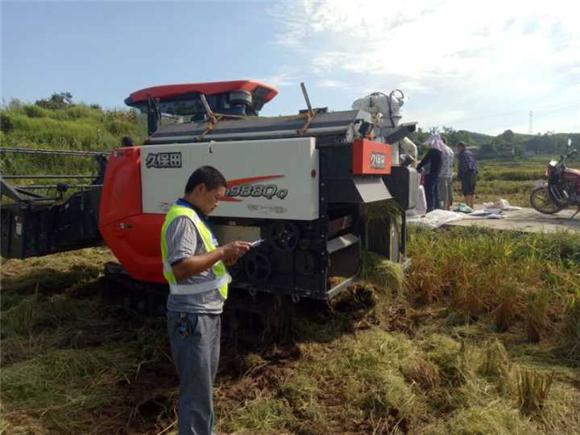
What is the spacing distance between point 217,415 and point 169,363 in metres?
0.90

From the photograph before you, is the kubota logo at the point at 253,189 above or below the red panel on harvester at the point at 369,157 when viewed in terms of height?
below

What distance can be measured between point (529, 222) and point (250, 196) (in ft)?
19.8

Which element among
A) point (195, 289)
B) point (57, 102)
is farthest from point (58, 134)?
point (195, 289)

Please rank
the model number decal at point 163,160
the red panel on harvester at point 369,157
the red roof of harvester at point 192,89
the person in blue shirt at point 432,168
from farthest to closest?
the person in blue shirt at point 432,168
the red roof of harvester at point 192,89
the model number decal at point 163,160
the red panel on harvester at point 369,157

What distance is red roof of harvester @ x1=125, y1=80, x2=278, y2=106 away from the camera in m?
5.29

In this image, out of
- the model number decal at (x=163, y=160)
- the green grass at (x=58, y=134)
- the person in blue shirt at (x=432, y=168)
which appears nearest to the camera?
the model number decal at (x=163, y=160)

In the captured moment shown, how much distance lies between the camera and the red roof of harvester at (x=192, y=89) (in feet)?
A: 17.4

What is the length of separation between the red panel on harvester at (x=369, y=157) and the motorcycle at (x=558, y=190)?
22.1 feet

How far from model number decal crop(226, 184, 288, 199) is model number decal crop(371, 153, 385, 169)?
2.54 ft

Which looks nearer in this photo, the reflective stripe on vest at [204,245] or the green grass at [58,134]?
the reflective stripe on vest at [204,245]

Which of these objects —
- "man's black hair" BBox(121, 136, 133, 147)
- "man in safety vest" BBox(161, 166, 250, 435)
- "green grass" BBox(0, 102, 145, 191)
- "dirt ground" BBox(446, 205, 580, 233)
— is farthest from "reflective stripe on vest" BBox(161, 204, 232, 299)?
"green grass" BBox(0, 102, 145, 191)

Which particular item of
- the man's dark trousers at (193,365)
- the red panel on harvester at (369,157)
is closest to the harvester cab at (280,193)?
the red panel on harvester at (369,157)

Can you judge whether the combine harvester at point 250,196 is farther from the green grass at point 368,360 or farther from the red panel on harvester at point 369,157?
the green grass at point 368,360

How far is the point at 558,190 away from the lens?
9633mm
